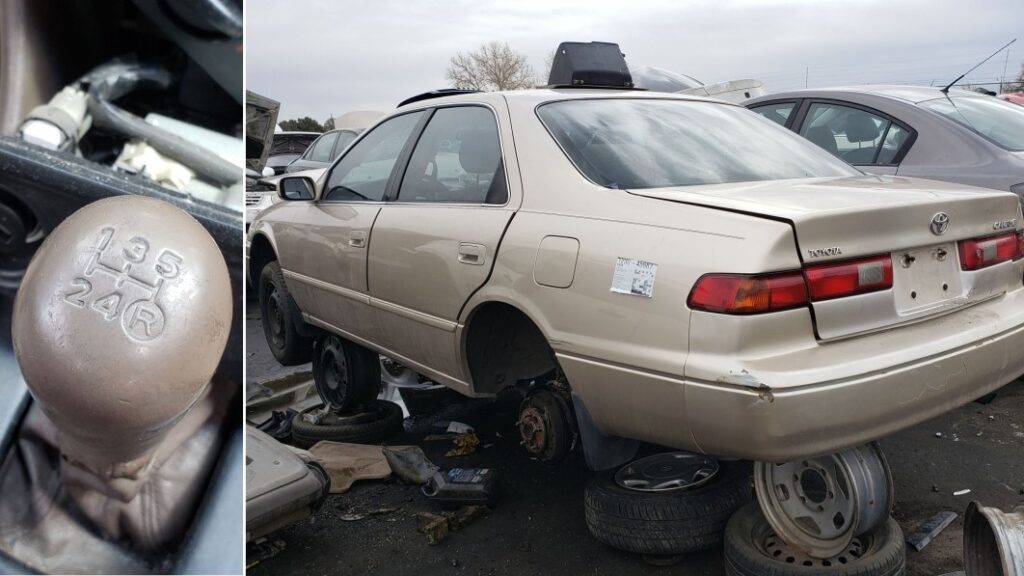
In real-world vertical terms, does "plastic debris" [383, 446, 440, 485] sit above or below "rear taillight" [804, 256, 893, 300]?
below

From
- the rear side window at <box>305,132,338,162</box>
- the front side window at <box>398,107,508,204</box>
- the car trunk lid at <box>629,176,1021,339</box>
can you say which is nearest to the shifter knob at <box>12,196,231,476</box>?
the car trunk lid at <box>629,176,1021,339</box>

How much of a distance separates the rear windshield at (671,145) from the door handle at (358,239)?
3.25ft

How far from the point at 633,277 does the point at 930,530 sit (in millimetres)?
1507

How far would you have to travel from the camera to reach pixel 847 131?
14.8 feet

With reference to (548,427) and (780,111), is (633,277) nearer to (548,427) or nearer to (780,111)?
(548,427)

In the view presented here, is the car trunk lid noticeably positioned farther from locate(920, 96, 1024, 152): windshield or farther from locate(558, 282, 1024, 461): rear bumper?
locate(920, 96, 1024, 152): windshield

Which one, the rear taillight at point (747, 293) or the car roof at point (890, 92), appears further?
the car roof at point (890, 92)

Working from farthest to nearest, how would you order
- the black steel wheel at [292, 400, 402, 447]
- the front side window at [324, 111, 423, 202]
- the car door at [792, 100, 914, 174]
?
the car door at [792, 100, 914, 174] → the black steel wheel at [292, 400, 402, 447] → the front side window at [324, 111, 423, 202]

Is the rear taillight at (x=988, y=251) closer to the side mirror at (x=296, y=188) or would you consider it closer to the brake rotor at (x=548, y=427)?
the brake rotor at (x=548, y=427)

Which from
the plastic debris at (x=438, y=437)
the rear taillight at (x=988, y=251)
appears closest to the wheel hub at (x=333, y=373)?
the plastic debris at (x=438, y=437)

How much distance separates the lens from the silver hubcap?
259 cm

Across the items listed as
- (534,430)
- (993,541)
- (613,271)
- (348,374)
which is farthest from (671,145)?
(348,374)

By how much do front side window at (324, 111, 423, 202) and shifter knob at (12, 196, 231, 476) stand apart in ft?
8.09

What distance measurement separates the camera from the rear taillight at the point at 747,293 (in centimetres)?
187
